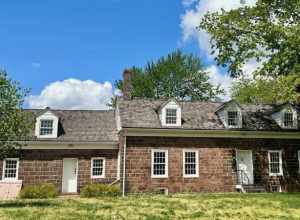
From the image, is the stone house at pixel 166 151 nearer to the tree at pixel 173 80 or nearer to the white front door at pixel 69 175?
the white front door at pixel 69 175

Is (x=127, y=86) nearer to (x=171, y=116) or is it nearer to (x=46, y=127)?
(x=171, y=116)

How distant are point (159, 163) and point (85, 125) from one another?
6.63 meters

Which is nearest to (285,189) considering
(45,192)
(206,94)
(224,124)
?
(224,124)

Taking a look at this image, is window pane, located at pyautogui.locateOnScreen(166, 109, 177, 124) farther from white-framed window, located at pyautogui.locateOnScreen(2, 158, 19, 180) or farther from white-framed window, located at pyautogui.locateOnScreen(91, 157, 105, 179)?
white-framed window, located at pyautogui.locateOnScreen(2, 158, 19, 180)

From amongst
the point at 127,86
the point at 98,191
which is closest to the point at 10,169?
the point at 98,191

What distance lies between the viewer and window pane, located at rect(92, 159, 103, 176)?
22242 millimetres

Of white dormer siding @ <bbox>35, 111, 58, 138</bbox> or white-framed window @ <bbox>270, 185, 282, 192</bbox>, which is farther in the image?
white-framed window @ <bbox>270, 185, 282, 192</bbox>

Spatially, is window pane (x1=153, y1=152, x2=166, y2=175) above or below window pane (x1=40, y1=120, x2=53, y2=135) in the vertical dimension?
below

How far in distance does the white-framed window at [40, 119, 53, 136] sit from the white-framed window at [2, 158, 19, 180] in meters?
2.52

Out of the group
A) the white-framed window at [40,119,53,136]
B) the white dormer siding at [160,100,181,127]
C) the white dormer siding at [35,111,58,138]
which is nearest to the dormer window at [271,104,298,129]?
the white dormer siding at [160,100,181,127]

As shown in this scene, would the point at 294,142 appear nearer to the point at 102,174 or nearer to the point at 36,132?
the point at 102,174

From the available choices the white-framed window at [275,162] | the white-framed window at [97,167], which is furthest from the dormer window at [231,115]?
the white-framed window at [97,167]

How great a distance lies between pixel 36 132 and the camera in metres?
22.0

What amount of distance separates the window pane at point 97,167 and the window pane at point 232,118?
9717 mm
